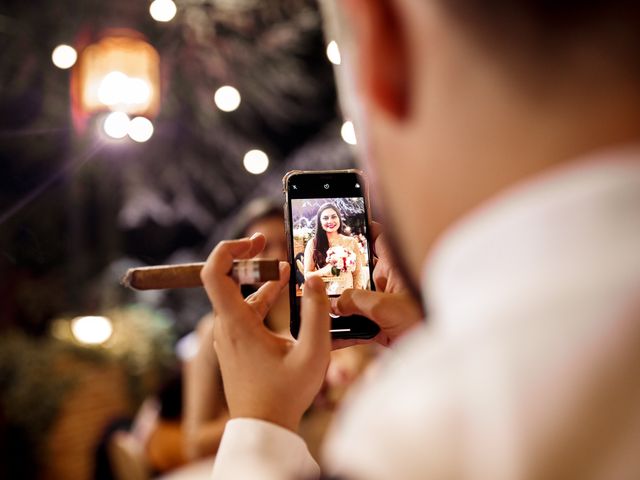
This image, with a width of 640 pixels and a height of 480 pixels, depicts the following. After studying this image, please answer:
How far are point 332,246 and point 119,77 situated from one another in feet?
9.31

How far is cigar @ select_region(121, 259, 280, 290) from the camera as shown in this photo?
0.74m

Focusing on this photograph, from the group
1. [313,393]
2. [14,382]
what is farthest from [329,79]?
[313,393]

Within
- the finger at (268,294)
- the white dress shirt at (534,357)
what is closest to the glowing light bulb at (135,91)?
the finger at (268,294)

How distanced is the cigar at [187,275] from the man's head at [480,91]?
1.00ft

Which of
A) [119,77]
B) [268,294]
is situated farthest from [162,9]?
[268,294]

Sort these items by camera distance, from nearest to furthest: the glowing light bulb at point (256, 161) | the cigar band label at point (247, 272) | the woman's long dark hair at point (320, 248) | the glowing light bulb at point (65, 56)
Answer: the cigar band label at point (247, 272) → the woman's long dark hair at point (320, 248) → the glowing light bulb at point (65, 56) → the glowing light bulb at point (256, 161)

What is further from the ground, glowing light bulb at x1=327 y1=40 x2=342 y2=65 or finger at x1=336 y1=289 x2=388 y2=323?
glowing light bulb at x1=327 y1=40 x2=342 y2=65

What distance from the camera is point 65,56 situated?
14.0 feet

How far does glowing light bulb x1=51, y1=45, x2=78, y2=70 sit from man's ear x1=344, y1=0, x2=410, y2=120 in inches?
167

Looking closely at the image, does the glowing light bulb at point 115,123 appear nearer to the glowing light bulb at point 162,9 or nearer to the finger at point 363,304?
the glowing light bulb at point 162,9

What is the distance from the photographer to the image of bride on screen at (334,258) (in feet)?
3.22

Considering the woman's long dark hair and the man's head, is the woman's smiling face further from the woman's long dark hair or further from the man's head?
the man's head

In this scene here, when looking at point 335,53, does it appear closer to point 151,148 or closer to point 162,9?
point 162,9

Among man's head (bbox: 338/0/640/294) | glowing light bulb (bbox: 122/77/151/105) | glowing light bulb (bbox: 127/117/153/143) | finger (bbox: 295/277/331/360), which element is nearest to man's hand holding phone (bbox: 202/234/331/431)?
finger (bbox: 295/277/331/360)
